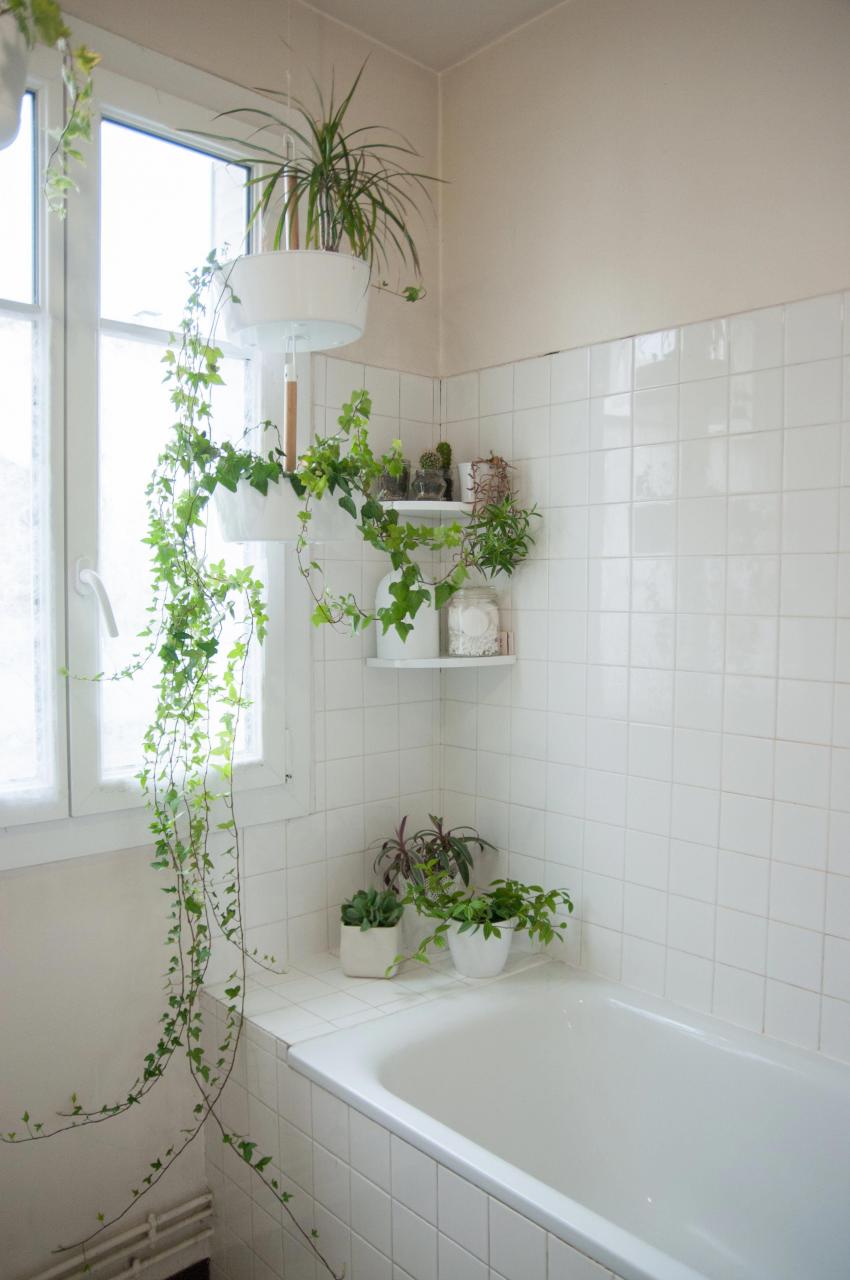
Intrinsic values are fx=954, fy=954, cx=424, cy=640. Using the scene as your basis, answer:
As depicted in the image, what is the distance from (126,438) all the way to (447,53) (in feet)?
4.42

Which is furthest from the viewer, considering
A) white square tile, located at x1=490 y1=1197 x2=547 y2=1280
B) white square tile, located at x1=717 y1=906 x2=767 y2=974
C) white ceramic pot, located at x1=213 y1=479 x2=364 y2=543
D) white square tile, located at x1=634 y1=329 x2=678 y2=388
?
white square tile, located at x1=634 y1=329 x2=678 y2=388

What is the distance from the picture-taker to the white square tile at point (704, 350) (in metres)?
1.90

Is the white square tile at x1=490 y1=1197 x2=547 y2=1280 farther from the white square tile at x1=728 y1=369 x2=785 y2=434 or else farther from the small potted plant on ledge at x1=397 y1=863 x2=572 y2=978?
the white square tile at x1=728 y1=369 x2=785 y2=434

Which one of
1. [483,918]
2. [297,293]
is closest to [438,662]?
[483,918]

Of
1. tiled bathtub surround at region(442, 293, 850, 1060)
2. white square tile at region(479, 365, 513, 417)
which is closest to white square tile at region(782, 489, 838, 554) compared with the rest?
tiled bathtub surround at region(442, 293, 850, 1060)

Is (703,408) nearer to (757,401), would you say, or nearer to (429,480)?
(757,401)

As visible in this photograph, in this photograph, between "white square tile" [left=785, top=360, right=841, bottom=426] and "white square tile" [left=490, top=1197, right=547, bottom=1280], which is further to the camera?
"white square tile" [left=785, top=360, right=841, bottom=426]

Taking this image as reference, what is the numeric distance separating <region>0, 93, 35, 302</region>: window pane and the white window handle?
50cm

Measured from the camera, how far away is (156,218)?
6.40ft

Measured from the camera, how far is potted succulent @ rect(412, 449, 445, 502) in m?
2.31

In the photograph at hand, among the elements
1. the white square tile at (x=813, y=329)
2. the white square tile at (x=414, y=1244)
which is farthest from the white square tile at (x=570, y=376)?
the white square tile at (x=414, y=1244)

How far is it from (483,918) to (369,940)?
26 centimetres

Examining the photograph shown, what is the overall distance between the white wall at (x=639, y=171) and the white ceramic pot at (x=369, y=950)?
1.41 meters

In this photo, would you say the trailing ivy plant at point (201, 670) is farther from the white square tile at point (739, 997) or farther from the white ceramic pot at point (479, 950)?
the white square tile at point (739, 997)
